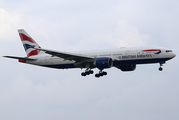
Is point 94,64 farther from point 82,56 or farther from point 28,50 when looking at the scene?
point 28,50

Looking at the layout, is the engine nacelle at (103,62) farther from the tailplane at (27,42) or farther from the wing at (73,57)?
the tailplane at (27,42)

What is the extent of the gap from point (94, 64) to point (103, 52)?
9.14 ft

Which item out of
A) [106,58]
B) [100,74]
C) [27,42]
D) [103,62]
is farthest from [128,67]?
[27,42]

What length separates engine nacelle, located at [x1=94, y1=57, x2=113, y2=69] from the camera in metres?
55.7

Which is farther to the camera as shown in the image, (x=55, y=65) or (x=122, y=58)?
(x=55, y=65)

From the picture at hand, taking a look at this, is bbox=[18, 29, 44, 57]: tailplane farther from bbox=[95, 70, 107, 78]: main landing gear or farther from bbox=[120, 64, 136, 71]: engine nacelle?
bbox=[120, 64, 136, 71]: engine nacelle

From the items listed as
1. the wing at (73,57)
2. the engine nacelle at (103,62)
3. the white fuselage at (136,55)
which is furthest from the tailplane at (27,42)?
the engine nacelle at (103,62)

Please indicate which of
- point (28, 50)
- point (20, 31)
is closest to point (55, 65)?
point (28, 50)

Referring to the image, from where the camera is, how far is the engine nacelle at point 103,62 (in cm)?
5568

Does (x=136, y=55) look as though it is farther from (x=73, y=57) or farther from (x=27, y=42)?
(x=27, y=42)

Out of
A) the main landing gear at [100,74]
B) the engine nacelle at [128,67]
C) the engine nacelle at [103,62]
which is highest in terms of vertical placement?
the engine nacelle at [103,62]

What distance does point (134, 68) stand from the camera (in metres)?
64.2

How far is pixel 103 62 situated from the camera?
183ft

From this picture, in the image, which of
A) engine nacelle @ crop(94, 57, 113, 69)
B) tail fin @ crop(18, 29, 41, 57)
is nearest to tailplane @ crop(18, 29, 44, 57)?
tail fin @ crop(18, 29, 41, 57)
